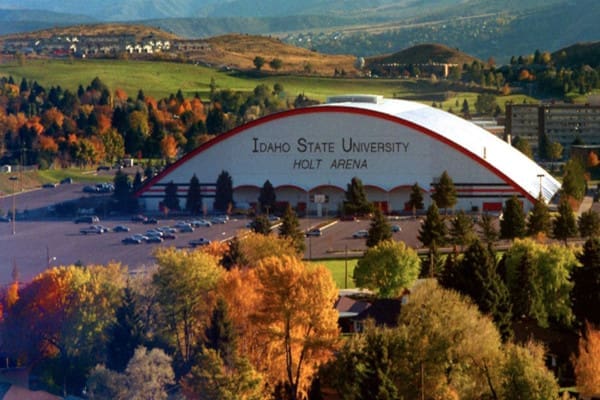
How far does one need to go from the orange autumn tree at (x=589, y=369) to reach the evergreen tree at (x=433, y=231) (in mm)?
13849

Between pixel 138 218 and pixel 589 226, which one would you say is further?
pixel 138 218

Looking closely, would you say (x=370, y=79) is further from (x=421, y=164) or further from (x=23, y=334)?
(x=23, y=334)

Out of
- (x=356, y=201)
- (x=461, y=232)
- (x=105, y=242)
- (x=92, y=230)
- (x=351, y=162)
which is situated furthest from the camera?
(x=351, y=162)

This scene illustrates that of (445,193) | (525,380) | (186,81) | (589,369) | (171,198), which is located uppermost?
(186,81)

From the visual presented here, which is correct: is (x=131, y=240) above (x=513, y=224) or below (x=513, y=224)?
below

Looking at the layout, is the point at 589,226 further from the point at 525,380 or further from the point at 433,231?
the point at 525,380

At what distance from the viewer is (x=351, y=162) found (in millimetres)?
52188

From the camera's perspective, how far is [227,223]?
4928 cm

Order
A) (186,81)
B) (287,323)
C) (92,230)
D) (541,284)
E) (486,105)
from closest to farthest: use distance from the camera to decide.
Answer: (287,323) → (541,284) → (92,230) → (486,105) → (186,81)

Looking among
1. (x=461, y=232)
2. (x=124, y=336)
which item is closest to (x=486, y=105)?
(x=461, y=232)

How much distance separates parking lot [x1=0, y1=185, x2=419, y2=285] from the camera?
131 ft

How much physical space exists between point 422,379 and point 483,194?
26.4 metres

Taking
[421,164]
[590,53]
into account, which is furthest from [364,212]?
[590,53]

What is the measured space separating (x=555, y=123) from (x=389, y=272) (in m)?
44.3
